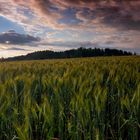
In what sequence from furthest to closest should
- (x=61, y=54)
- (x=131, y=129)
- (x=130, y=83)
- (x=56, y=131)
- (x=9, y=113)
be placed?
(x=61, y=54) → (x=130, y=83) → (x=9, y=113) → (x=56, y=131) → (x=131, y=129)

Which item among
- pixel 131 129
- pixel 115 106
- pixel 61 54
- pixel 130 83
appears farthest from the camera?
pixel 61 54

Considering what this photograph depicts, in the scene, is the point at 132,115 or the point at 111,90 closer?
the point at 132,115

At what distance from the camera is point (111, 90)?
4352 millimetres

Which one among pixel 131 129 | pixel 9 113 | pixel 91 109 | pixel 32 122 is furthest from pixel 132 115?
pixel 9 113

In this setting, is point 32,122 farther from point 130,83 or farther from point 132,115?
point 130,83

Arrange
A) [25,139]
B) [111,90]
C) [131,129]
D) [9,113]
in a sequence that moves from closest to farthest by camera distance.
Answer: [25,139], [131,129], [9,113], [111,90]

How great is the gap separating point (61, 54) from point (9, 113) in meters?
73.0

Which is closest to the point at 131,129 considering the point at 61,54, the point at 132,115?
the point at 132,115

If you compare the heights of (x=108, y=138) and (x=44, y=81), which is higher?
(x=44, y=81)

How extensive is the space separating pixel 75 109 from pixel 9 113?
0.76 metres

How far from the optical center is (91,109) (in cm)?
295

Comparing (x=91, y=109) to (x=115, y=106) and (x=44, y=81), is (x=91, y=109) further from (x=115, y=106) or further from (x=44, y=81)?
(x=44, y=81)

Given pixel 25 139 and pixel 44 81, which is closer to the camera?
pixel 25 139

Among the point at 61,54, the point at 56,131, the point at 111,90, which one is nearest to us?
the point at 56,131
